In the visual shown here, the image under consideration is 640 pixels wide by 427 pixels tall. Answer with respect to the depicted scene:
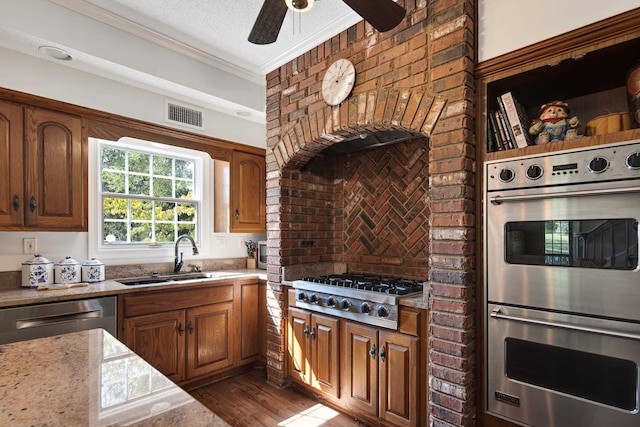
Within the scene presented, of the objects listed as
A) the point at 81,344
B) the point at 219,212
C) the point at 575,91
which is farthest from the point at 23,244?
the point at 575,91

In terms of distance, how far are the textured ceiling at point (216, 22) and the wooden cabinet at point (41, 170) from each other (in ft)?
2.66

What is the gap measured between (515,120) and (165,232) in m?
3.15

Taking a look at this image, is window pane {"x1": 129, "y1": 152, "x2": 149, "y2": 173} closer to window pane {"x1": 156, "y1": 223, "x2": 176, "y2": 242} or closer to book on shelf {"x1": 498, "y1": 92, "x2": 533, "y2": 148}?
window pane {"x1": 156, "y1": 223, "x2": 176, "y2": 242}

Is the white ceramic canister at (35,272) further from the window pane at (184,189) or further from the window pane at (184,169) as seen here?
the window pane at (184,169)

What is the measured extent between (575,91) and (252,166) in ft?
9.39

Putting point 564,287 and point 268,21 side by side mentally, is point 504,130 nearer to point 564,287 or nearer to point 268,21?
point 564,287

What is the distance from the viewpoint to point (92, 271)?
108 inches

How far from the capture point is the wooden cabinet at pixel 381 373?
6.78ft

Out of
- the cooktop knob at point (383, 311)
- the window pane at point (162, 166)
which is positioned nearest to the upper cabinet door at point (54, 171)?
the window pane at point (162, 166)

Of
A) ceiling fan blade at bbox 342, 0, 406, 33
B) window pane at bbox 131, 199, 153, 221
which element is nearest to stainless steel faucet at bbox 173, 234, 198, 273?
window pane at bbox 131, 199, 153, 221

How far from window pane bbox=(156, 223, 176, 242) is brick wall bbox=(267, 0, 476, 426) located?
1209 millimetres

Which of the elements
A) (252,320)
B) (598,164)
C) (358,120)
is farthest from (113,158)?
(598,164)

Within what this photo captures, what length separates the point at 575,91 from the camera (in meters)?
1.90

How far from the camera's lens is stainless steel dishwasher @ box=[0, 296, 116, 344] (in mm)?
2051
